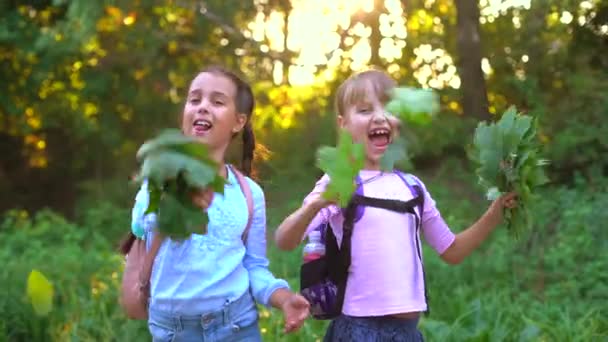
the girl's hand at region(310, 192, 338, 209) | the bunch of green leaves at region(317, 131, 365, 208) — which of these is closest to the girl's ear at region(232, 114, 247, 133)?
the girl's hand at region(310, 192, 338, 209)

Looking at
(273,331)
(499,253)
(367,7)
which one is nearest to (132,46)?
(367,7)

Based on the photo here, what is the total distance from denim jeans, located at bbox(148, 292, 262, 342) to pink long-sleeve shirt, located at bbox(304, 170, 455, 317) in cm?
31

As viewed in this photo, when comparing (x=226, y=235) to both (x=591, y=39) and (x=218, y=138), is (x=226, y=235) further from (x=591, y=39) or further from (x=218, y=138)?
(x=591, y=39)

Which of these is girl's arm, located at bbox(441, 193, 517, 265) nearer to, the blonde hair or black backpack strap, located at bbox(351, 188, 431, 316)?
black backpack strap, located at bbox(351, 188, 431, 316)

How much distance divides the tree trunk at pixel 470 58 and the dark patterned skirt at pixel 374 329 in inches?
224

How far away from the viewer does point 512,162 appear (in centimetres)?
258

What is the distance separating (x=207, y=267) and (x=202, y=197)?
452mm

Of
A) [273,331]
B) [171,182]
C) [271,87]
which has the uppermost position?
[271,87]

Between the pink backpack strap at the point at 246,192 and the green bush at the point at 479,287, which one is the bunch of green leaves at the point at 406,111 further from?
the green bush at the point at 479,287

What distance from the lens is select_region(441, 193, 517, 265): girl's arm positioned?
265 centimetres

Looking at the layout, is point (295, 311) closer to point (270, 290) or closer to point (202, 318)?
point (270, 290)

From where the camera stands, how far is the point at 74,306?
508cm

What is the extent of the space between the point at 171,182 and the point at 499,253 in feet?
13.1

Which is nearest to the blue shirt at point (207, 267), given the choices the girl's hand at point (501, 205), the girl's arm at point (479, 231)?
the girl's arm at point (479, 231)
